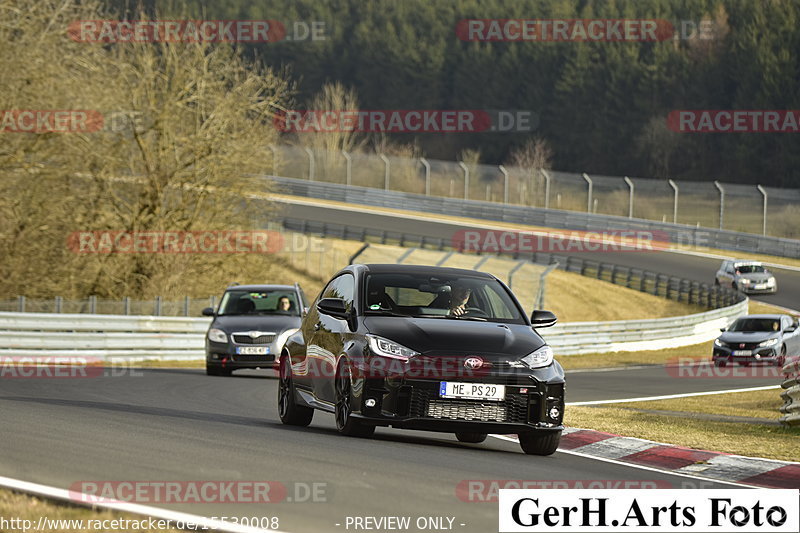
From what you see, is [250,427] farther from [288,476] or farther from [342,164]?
[342,164]

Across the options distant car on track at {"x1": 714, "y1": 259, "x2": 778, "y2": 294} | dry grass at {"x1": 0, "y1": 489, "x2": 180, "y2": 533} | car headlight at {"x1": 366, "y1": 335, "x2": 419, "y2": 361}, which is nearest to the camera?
dry grass at {"x1": 0, "y1": 489, "x2": 180, "y2": 533}

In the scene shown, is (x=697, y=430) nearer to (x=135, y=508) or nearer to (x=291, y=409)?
(x=291, y=409)

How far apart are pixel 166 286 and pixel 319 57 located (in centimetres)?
8112

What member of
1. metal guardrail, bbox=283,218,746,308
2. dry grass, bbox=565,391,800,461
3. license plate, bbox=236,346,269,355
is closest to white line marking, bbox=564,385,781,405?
dry grass, bbox=565,391,800,461

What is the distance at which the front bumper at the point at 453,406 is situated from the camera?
1145 cm

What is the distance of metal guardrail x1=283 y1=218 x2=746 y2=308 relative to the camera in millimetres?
49969

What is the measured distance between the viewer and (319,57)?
118 metres

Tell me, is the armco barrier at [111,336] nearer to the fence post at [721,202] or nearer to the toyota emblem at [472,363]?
the toyota emblem at [472,363]

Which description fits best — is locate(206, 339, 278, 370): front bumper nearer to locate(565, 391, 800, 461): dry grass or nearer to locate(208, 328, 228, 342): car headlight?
locate(208, 328, 228, 342): car headlight

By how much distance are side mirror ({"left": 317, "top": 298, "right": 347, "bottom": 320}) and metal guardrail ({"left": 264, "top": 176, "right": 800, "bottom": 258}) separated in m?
43.8

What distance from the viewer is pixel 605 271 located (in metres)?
55.0

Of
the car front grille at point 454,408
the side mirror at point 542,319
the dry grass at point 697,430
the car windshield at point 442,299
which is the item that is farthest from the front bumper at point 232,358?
the car front grille at point 454,408

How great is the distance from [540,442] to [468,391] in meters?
0.90

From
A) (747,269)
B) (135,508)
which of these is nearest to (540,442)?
(135,508)
